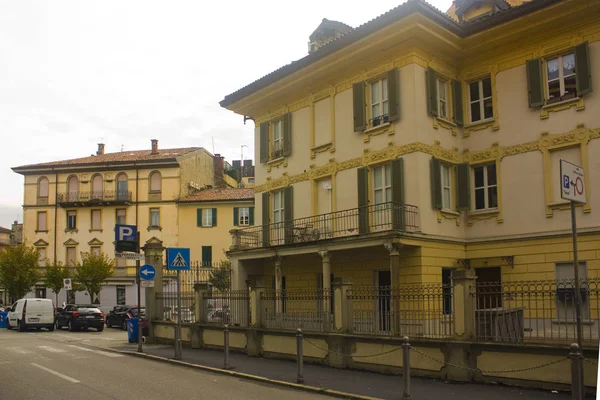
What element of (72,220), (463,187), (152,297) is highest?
(72,220)

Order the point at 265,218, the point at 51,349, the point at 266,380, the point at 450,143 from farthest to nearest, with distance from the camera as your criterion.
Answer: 1. the point at 265,218
2. the point at 450,143
3. the point at 51,349
4. the point at 266,380

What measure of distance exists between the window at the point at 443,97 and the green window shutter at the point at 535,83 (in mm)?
2978

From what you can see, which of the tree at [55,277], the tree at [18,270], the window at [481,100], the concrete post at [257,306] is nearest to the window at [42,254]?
the tree at [55,277]

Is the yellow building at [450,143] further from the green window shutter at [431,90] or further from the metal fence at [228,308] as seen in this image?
the metal fence at [228,308]

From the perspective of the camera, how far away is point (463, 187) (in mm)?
21062

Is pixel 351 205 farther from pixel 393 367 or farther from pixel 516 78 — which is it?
pixel 393 367

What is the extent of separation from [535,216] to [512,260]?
1698 mm

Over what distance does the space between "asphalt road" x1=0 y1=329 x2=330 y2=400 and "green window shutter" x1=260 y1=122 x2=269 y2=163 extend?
1144cm

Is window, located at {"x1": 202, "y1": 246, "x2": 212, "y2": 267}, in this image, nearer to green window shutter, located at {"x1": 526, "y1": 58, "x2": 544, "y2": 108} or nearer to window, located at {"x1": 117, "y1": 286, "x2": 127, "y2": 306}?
window, located at {"x1": 117, "y1": 286, "x2": 127, "y2": 306}

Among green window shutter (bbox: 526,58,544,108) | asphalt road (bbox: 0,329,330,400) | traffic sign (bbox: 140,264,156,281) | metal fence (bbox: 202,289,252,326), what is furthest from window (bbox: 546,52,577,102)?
traffic sign (bbox: 140,264,156,281)

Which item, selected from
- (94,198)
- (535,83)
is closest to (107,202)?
(94,198)

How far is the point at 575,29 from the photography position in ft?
60.5

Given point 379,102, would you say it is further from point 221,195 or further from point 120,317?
point 221,195

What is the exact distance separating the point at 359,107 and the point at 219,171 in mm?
40320
